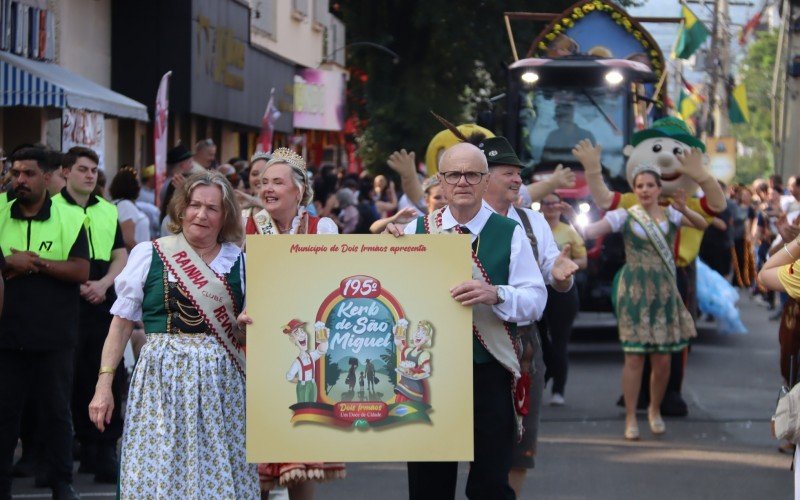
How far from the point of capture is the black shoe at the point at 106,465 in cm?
958

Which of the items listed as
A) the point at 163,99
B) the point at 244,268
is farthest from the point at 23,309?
the point at 163,99

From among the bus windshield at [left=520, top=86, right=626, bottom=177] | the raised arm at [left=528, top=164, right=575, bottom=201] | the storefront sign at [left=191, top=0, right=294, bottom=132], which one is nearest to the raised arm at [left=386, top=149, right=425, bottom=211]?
the raised arm at [left=528, top=164, right=575, bottom=201]

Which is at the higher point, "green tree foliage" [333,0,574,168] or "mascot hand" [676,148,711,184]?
"green tree foliage" [333,0,574,168]

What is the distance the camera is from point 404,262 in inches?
237

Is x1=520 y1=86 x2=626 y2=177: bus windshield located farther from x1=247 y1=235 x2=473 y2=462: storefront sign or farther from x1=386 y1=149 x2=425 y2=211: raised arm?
x1=247 y1=235 x2=473 y2=462: storefront sign

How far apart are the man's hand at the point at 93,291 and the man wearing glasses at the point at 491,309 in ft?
11.5

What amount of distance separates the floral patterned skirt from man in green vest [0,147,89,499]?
2.24m

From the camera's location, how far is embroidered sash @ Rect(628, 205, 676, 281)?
35.9 ft

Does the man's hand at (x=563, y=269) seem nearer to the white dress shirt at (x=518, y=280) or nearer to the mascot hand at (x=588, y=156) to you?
the white dress shirt at (x=518, y=280)

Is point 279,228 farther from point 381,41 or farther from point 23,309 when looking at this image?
point 381,41

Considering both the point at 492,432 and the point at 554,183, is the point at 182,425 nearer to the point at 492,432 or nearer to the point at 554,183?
the point at 492,432

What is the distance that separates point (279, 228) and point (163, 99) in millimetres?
8076

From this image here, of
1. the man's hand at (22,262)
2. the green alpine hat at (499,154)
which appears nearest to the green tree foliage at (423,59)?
the man's hand at (22,262)

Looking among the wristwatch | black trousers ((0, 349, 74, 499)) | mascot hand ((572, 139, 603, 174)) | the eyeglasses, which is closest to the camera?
the wristwatch
